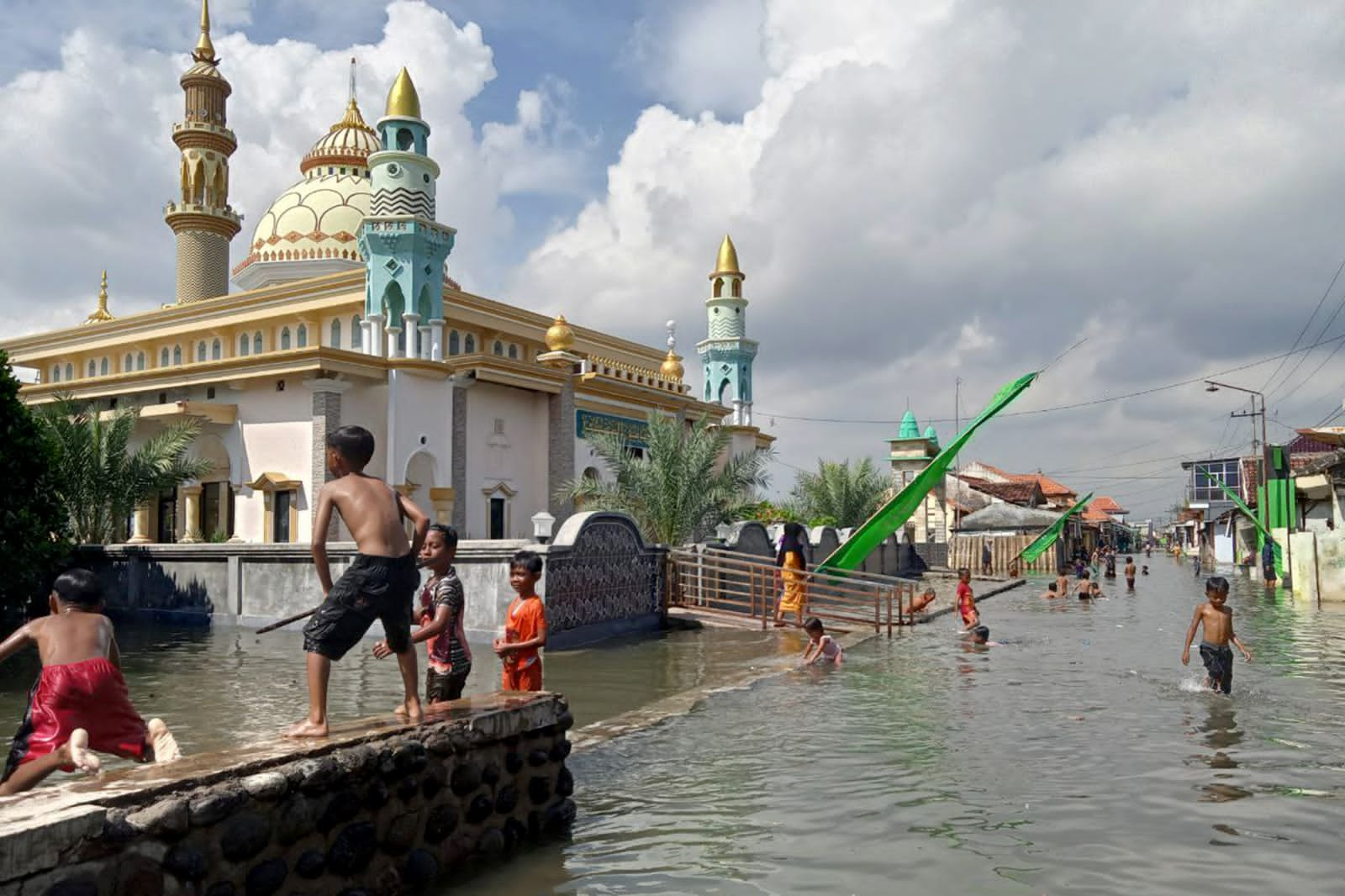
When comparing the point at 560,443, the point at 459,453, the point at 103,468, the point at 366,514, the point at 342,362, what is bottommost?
the point at 366,514

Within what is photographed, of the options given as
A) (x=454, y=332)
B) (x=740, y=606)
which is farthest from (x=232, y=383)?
(x=740, y=606)

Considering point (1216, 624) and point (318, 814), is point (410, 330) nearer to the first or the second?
point (1216, 624)

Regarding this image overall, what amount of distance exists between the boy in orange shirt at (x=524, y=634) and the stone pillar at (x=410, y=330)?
1996 centimetres

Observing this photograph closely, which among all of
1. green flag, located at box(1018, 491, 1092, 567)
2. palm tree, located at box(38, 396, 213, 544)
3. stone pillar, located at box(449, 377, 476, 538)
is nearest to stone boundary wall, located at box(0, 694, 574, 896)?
palm tree, located at box(38, 396, 213, 544)

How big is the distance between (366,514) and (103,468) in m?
18.8

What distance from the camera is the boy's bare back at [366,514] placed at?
468 centimetres

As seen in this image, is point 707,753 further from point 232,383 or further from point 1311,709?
point 232,383

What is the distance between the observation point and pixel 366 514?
185 inches

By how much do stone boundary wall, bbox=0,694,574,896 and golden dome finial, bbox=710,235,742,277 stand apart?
1375 inches

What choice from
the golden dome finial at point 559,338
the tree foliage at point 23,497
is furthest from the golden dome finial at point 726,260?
the tree foliage at point 23,497

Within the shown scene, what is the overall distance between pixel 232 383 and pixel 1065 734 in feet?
72.5

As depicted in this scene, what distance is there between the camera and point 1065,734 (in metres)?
7.96

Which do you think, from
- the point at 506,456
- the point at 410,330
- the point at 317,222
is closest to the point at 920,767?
the point at 410,330

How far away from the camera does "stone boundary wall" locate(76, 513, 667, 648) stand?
14.7m
